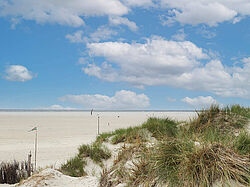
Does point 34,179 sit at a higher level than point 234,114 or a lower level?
lower

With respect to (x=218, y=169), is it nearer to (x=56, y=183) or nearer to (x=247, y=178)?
(x=247, y=178)

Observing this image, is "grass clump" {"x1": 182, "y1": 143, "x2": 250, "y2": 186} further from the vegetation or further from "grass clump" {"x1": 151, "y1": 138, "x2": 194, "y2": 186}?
the vegetation

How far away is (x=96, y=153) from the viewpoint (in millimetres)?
9164

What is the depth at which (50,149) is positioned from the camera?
50.0 ft

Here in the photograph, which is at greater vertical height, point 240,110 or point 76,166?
point 240,110

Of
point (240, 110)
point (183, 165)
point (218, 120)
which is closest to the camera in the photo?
point (183, 165)

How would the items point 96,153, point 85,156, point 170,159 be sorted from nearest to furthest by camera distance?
point 170,159, point 96,153, point 85,156

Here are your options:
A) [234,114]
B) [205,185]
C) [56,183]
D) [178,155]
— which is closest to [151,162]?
[178,155]


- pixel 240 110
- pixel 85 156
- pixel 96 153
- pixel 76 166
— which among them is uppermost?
pixel 240 110

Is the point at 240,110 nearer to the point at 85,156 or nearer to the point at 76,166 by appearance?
the point at 85,156

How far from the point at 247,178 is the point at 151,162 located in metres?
1.35

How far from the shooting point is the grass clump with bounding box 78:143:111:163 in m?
9.09

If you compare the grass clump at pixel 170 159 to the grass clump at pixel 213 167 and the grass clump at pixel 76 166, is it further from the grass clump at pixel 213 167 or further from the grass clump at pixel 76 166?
the grass clump at pixel 76 166

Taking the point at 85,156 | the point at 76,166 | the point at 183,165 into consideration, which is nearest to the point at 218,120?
the point at 85,156
